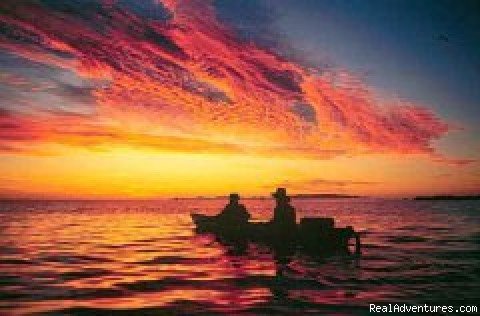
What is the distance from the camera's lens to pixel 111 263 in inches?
1256

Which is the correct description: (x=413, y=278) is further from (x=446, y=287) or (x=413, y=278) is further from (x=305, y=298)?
(x=305, y=298)

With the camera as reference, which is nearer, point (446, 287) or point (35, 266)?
point (446, 287)

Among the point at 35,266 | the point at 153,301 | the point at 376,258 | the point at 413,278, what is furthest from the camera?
the point at 376,258

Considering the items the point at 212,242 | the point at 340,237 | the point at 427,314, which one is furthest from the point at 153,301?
the point at 212,242

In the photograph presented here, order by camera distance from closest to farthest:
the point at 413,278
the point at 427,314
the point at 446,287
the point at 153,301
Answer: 1. the point at 427,314
2. the point at 153,301
3. the point at 446,287
4. the point at 413,278

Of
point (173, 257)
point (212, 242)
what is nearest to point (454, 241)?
point (212, 242)

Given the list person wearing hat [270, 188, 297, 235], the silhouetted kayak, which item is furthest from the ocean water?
person wearing hat [270, 188, 297, 235]

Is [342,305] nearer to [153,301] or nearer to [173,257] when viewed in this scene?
[153,301]

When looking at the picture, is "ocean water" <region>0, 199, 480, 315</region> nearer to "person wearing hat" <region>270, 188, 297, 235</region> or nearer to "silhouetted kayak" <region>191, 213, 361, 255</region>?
"silhouetted kayak" <region>191, 213, 361, 255</region>

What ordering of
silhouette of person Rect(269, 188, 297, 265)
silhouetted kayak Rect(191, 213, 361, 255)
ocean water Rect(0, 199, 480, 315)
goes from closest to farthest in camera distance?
1. ocean water Rect(0, 199, 480, 315)
2. silhouetted kayak Rect(191, 213, 361, 255)
3. silhouette of person Rect(269, 188, 297, 265)

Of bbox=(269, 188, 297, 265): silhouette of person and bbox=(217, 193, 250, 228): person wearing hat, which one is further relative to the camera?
bbox=(217, 193, 250, 228): person wearing hat

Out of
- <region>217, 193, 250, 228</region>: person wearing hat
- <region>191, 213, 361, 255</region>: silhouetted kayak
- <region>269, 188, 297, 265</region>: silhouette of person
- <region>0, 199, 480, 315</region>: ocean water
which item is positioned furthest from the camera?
<region>217, 193, 250, 228</region>: person wearing hat

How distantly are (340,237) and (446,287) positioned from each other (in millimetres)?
12539

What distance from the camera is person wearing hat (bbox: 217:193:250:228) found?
4491cm
